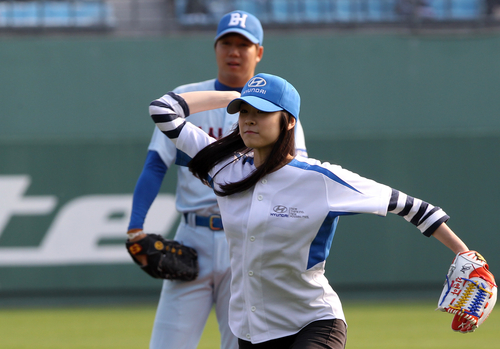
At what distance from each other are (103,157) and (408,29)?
17.6ft

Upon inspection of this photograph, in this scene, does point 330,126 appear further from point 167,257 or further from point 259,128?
point 259,128

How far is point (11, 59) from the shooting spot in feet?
33.7

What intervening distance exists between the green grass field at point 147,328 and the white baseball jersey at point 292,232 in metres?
3.90

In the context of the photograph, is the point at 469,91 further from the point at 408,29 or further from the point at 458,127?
the point at 408,29

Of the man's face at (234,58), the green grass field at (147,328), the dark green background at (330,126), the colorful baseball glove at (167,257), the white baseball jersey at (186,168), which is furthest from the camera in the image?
the dark green background at (330,126)

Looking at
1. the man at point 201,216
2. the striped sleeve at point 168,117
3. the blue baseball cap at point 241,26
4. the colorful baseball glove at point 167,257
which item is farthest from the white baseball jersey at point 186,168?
the striped sleeve at point 168,117

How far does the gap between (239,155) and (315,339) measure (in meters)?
0.96

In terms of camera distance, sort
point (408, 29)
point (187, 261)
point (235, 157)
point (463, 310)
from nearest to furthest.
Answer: point (463, 310) → point (235, 157) → point (187, 261) → point (408, 29)

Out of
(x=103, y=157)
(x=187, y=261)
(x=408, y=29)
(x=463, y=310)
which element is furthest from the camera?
(x=408, y=29)

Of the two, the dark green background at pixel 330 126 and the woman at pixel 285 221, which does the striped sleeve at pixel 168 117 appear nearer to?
the woman at pixel 285 221

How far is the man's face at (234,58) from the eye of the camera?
4133 mm

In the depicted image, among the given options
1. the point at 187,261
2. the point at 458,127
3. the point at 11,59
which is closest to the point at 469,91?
the point at 458,127

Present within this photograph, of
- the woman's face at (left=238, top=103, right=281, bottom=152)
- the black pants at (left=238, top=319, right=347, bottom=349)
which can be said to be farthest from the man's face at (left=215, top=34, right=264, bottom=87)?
the black pants at (left=238, top=319, right=347, bottom=349)

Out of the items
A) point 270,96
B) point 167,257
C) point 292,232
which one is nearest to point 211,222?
→ point 167,257
